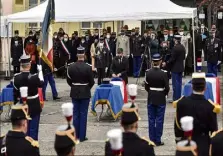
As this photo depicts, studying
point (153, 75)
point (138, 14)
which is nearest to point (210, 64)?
point (138, 14)

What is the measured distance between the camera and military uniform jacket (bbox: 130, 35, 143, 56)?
69.7 ft

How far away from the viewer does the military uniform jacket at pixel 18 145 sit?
18.4ft

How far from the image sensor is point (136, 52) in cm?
2131

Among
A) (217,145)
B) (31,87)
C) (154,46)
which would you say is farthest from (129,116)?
(154,46)

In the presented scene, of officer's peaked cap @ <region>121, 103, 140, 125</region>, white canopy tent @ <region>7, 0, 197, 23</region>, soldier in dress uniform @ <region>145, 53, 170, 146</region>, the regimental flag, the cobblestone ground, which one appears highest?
white canopy tent @ <region>7, 0, 197, 23</region>

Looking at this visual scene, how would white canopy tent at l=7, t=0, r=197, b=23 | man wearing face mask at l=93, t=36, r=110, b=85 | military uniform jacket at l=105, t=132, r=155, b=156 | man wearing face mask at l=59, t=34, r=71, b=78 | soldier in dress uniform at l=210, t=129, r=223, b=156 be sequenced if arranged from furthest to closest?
1. man wearing face mask at l=59, t=34, r=71, b=78
2. man wearing face mask at l=93, t=36, r=110, b=85
3. white canopy tent at l=7, t=0, r=197, b=23
4. soldier in dress uniform at l=210, t=129, r=223, b=156
5. military uniform jacket at l=105, t=132, r=155, b=156

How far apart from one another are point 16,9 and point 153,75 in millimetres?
19947

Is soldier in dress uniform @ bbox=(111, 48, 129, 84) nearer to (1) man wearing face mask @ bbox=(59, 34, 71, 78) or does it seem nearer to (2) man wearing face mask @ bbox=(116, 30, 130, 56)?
(2) man wearing face mask @ bbox=(116, 30, 130, 56)

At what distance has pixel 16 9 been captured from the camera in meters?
28.4

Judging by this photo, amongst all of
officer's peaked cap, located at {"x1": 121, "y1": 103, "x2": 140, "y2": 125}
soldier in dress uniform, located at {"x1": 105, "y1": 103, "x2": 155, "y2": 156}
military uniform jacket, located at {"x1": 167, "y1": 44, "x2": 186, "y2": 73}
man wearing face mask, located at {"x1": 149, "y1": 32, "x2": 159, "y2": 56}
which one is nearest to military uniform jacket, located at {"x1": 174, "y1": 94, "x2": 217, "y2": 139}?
officer's peaked cap, located at {"x1": 121, "y1": 103, "x2": 140, "y2": 125}

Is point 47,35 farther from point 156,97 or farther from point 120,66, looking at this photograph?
point 156,97

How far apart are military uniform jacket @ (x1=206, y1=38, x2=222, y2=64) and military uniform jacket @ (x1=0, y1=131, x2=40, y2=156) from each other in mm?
13213

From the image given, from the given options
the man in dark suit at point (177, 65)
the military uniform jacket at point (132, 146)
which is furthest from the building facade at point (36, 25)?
the military uniform jacket at point (132, 146)

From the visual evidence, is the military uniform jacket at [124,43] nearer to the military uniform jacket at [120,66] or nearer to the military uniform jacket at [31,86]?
the military uniform jacket at [120,66]
